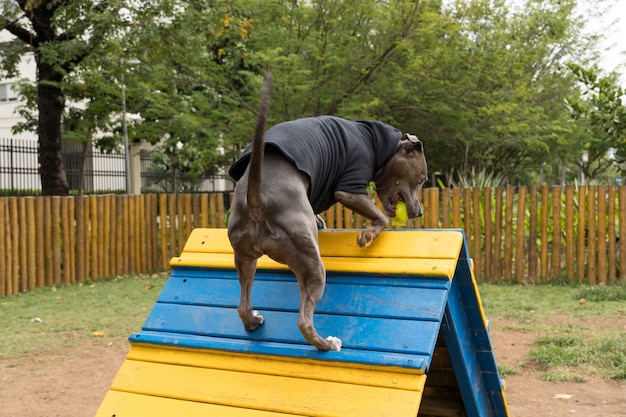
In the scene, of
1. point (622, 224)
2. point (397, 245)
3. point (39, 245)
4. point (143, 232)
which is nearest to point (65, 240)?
point (39, 245)

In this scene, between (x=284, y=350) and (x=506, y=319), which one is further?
(x=506, y=319)

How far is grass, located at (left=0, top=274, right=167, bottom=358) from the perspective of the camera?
6815mm

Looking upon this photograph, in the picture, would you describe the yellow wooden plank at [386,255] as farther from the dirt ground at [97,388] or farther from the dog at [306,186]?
the dirt ground at [97,388]

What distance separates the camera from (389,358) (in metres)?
2.95

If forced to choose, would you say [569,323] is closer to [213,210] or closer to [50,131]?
[213,210]

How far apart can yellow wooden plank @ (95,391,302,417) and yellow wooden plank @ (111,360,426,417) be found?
0.09ft

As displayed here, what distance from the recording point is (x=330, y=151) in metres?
3.57

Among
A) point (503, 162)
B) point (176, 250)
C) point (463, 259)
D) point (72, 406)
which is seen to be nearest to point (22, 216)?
point (176, 250)

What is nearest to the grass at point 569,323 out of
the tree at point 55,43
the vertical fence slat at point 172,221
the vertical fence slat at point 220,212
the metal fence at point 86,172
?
the vertical fence slat at point 220,212

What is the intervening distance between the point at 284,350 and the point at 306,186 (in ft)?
2.69

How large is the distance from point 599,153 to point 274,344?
3128 centimetres

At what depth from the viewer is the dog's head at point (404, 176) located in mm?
3924

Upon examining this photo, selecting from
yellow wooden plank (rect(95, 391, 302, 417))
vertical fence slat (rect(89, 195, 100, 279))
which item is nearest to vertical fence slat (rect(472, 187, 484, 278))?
vertical fence slat (rect(89, 195, 100, 279))

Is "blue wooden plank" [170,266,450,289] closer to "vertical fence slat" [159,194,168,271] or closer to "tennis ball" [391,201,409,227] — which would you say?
"tennis ball" [391,201,409,227]
